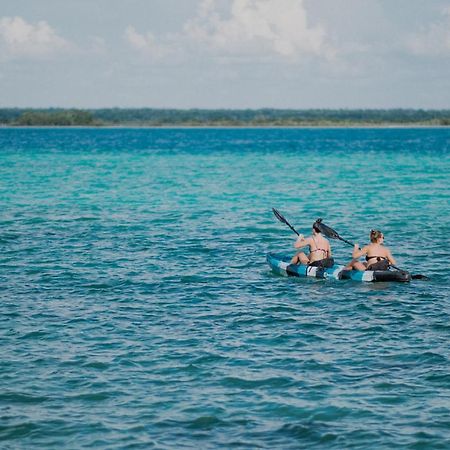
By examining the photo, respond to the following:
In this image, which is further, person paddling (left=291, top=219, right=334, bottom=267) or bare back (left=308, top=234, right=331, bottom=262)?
bare back (left=308, top=234, right=331, bottom=262)

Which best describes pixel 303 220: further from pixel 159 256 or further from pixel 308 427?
pixel 308 427

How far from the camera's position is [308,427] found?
11.9 m

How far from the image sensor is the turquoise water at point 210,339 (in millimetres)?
11961

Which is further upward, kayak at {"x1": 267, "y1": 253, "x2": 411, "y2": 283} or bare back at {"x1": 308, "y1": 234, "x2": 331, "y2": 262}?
bare back at {"x1": 308, "y1": 234, "x2": 331, "y2": 262}

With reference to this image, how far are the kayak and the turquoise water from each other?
0.20 meters

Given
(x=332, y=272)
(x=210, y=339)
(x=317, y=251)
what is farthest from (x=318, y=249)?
(x=210, y=339)

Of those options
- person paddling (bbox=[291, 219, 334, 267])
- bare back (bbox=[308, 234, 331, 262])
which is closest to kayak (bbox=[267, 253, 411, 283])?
person paddling (bbox=[291, 219, 334, 267])

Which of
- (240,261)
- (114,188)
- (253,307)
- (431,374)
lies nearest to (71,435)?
(431,374)

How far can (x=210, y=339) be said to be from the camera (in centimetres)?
1580

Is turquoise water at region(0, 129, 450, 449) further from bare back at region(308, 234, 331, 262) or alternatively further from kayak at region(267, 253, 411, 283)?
bare back at region(308, 234, 331, 262)

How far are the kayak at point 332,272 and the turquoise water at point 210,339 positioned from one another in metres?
0.20

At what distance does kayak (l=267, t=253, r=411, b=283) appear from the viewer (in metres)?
20.3

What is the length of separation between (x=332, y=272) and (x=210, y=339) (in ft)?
19.0

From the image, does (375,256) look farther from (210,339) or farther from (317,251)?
(210,339)
